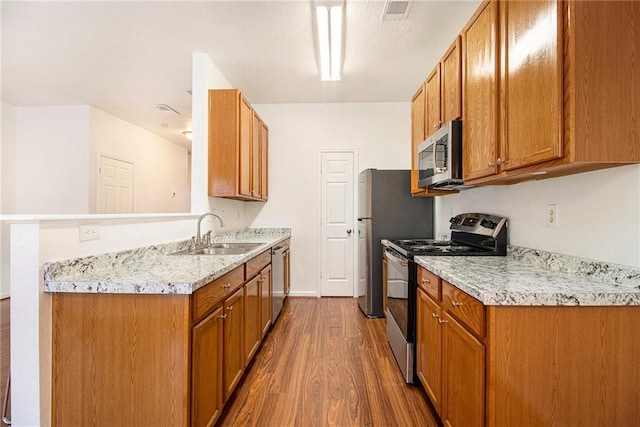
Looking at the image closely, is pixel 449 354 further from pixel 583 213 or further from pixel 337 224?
pixel 337 224

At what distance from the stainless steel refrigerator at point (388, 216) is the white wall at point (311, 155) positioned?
2.95 feet

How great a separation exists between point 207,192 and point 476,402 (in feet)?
8.71

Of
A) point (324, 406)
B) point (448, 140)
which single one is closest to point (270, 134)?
point (448, 140)

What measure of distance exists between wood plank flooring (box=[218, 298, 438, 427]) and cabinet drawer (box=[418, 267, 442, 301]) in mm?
729

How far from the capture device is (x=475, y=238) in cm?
230

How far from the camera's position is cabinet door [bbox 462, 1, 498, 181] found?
5.22 feet

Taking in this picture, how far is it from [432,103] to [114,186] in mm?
Answer: 4947

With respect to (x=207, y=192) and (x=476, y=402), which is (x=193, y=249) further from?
(x=476, y=402)

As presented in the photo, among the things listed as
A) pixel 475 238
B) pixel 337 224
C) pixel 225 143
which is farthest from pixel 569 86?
pixel 337 224

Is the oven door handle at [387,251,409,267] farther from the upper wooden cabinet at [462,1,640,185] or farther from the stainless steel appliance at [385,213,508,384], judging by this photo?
the upper wooden cabinet at [462,1,640,185]

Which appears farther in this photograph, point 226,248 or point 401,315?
point 226,248

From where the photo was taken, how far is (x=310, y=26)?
249cm

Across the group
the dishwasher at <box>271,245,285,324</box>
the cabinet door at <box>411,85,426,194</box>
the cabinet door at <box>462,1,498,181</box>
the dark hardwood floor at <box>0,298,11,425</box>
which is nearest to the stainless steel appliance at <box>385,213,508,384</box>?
the cabinet door at <box>462,1,498,181</box>

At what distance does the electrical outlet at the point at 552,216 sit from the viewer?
5.30ft
